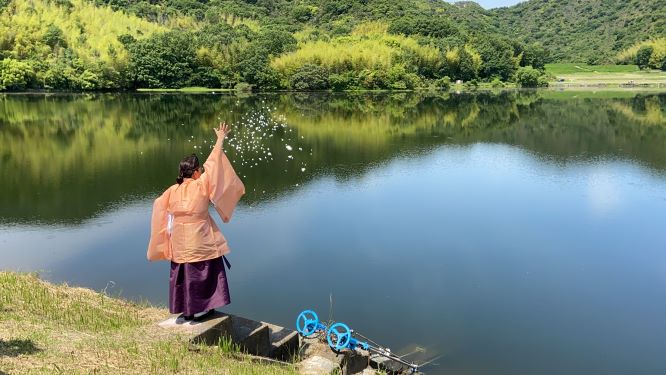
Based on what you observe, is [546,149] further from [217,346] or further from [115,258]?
[217,346]

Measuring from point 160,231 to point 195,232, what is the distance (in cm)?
40

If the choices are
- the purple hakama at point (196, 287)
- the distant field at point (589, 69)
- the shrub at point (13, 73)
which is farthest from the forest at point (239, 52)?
the purple hakama at point (196, 287)

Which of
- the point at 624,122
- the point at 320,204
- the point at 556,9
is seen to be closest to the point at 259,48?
the point at 624,122

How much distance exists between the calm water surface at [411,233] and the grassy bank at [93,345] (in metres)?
2.55

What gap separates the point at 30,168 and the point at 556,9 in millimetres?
139630

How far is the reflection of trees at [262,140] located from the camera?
1594 centimetres

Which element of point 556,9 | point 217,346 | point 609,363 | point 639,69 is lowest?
point 609,363

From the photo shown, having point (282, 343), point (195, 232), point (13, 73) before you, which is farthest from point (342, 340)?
point (13, 73)

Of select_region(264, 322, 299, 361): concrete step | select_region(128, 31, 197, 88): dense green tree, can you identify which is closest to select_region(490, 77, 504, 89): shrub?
select_region(128, 31, 197, 88): dense green tree

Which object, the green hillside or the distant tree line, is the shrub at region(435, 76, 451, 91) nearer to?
the distant tree line

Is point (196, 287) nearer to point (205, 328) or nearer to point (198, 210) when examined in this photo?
point (205, 328)

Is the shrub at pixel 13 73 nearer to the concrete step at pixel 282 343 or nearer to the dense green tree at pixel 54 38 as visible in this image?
the dense green tree at pixel 54 38

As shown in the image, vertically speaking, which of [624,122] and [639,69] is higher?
[639,69]

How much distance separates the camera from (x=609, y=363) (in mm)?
7086
